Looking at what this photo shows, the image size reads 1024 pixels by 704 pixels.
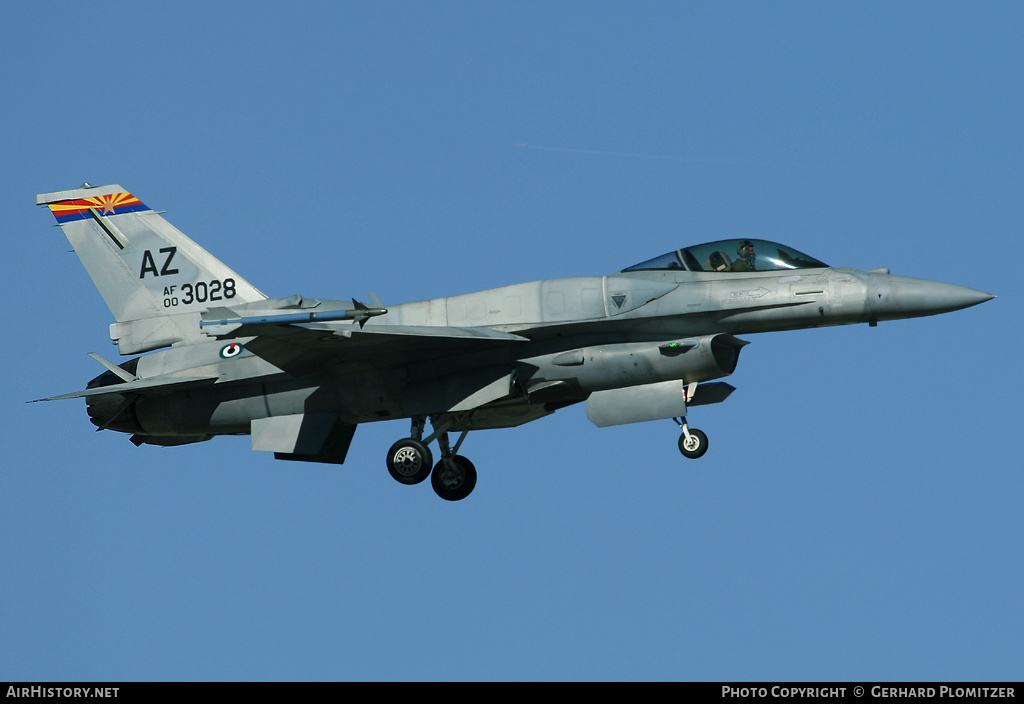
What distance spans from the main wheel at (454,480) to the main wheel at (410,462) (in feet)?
3.23

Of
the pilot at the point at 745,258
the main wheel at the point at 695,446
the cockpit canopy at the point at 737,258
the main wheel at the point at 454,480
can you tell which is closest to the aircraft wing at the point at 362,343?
the main wheel at the point at 454,480

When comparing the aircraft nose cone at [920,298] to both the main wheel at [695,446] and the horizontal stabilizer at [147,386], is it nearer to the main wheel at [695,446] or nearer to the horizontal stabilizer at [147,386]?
the main wheel at [695,446]

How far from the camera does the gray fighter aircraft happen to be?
16.3 metres

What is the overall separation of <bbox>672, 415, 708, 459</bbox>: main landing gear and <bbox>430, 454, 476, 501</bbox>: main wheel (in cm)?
332

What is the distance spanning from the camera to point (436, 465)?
61.4 feet

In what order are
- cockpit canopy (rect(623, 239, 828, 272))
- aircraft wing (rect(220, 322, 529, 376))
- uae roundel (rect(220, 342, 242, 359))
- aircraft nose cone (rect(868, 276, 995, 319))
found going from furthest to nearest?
1. uae roundel (rect(220, 342, 242, 359))
2. cockpit canopy (rect(623, 239, 828, 272))
3. aircraft nose cone (rect(868, 276, 995, 319))
4. aircraft wing (rect(220, 322, 529, 376))

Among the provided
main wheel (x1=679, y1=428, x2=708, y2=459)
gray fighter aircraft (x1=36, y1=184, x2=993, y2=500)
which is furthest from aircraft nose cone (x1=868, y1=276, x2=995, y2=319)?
main wheel (x1=679, y1=428, x2=708, y2=459)

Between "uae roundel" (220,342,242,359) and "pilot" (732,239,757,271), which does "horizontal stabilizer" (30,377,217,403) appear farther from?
"pilot" (732,239,757,271)

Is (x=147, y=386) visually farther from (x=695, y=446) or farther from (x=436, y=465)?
(x=695, y=446)

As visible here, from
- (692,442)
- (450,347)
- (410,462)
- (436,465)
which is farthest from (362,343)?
(692,442)

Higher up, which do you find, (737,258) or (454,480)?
(737,258)

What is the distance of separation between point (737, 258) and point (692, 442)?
2450 millimetres
